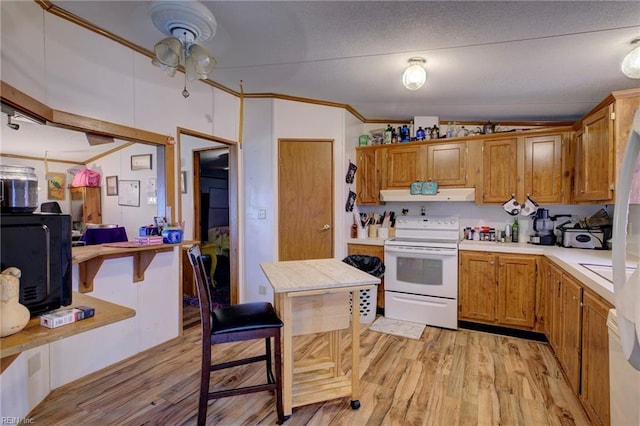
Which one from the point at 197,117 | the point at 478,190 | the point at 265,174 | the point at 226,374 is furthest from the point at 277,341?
the point at 478,190

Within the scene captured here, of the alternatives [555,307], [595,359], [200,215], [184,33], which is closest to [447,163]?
[555,307]

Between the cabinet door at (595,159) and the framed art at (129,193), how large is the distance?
13.5 ft

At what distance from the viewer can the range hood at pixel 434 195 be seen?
343 centimetres

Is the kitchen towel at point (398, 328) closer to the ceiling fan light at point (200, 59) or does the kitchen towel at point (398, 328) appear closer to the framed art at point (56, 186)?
the ceiling fan light at point (200, 59)

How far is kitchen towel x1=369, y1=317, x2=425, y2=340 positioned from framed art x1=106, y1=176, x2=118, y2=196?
3087 mm

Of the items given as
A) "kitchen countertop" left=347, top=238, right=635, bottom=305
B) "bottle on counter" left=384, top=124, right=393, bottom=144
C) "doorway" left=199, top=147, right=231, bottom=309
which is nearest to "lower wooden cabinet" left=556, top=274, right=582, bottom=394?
"kitchen countertop" left=347, top=238, right=635, bottom=305

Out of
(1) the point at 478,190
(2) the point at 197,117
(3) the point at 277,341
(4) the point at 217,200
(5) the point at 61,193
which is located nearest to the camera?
(3) the point at 277,341

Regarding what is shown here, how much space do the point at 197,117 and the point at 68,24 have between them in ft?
3.71

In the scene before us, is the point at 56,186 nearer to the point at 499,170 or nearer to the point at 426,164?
the point at 426,164

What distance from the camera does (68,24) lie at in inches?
81.3

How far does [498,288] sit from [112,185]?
13.5 ft

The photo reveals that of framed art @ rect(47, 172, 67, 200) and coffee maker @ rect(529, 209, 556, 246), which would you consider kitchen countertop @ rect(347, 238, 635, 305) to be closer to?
coffee maker @ rect(529, 209, 556, 246)

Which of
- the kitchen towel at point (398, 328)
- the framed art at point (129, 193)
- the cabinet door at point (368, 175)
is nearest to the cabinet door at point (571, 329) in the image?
the kitchen towel at point (398, 328)

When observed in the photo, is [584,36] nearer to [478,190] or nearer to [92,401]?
[478,190]
